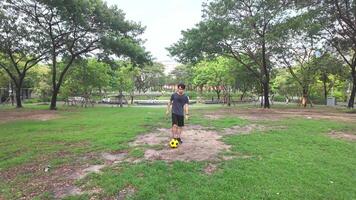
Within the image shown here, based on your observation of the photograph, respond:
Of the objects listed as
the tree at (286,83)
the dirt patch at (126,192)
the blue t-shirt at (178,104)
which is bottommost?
the dirt patch at (126,192)

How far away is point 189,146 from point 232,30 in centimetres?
1511

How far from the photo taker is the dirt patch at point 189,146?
6.33 metres

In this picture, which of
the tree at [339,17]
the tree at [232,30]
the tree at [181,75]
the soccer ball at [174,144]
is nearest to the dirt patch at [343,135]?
the soccer ball at [174,144]

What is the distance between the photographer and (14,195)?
4.59m

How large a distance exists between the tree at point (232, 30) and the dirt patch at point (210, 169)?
15.0 meters

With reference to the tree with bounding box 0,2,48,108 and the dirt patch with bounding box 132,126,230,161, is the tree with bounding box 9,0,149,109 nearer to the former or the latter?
the tree with bounding box 0,2,48,108

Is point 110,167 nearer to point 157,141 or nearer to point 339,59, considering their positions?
point 157,141

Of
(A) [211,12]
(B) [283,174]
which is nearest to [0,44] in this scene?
(A) [211,12]

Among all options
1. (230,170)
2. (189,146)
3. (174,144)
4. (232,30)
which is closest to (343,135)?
(189,146)

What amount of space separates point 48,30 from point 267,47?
50.7ft

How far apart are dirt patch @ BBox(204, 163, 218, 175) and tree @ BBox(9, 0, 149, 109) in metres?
15.1

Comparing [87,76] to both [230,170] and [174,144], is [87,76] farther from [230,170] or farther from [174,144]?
[230,170]

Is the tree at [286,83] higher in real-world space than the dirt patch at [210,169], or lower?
higher

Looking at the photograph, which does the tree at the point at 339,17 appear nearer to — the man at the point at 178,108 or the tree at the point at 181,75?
the man at the point at 178,108
